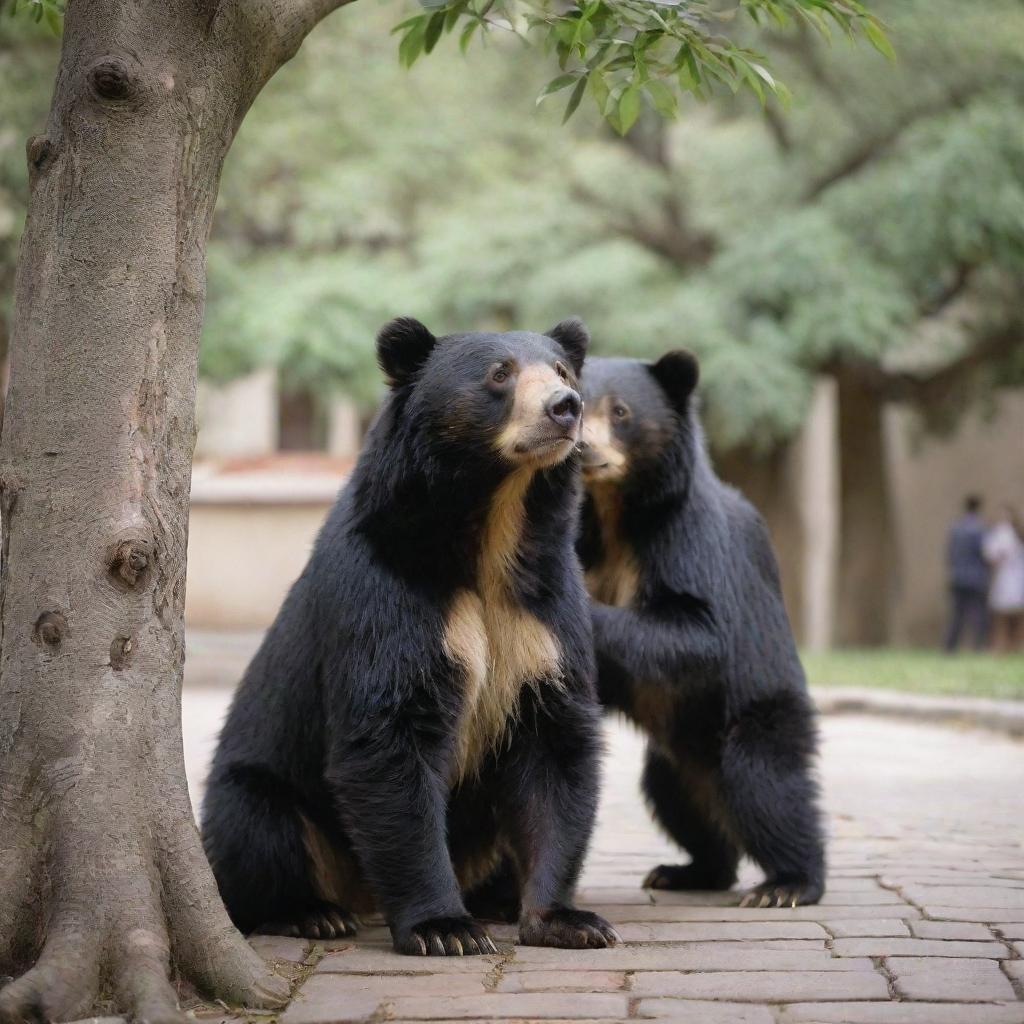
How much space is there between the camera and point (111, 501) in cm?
335

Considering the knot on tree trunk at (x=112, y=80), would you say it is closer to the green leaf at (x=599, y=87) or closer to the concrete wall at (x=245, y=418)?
the green leaf at (x=599, y=87)

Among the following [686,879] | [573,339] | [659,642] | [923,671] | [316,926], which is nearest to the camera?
[316,926]

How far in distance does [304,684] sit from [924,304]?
15.8 m

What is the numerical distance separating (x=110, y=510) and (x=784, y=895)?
238 centimetres

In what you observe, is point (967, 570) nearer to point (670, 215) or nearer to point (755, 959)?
point (670, 215)

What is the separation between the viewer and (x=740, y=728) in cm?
484

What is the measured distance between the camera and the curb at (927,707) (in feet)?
36.0

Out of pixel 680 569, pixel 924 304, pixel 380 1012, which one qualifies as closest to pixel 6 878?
pixel 380 1012

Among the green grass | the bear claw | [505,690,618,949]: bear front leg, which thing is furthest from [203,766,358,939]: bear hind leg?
the green grass

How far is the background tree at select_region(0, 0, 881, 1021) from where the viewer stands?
3.27m

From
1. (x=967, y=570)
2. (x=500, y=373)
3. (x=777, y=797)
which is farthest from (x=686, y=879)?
(x=967, y=570)

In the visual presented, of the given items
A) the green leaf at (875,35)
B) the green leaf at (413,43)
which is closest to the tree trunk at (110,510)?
→ the green leaf at (413,43)

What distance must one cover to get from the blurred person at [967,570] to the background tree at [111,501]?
707 inches

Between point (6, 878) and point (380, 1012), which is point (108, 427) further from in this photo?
point (380, 1012)
